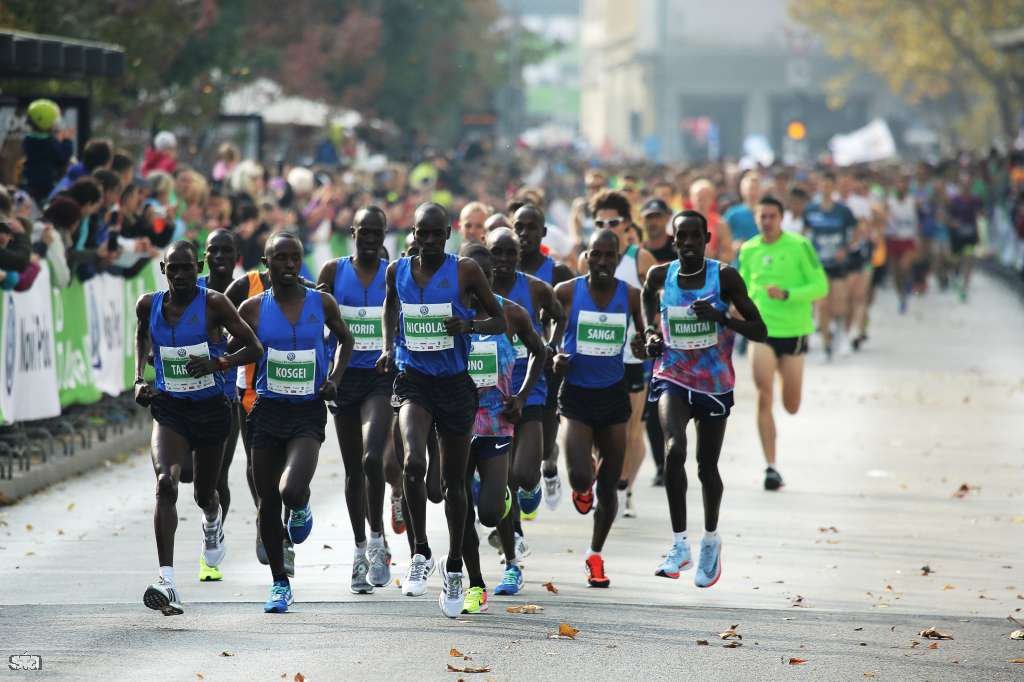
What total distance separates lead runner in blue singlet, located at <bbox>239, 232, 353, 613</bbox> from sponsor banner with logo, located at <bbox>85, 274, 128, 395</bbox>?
599 cm

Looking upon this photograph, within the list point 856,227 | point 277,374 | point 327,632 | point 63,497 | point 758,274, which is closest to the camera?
point 327,632

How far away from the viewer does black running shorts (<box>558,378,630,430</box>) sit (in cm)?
1055

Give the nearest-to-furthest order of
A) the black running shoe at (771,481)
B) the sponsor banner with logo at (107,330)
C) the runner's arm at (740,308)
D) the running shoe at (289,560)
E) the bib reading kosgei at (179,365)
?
the bib reading kosgei at (179,365)
the running shoe at (289,560)
the runner's arm at (740,308)
the black running shoe at (771,481)
the sponsor banner with logo at (107,330)

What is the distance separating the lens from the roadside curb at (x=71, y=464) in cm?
1329

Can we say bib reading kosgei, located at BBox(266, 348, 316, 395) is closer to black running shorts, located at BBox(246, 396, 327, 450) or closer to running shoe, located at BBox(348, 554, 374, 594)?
black running shorts, located at BBox(246, 396, 327, 450)

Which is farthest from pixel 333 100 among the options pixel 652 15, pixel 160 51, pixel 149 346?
pixel 652 15

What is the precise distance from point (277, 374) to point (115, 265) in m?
6.86

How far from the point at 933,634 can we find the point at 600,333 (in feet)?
7.39

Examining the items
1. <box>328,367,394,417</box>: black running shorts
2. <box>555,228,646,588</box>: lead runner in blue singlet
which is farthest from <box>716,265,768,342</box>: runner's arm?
<box>328,367,394,417</box>: black running shorts

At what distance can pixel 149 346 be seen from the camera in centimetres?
990

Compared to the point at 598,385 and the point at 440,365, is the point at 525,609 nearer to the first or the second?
the point at 440,365

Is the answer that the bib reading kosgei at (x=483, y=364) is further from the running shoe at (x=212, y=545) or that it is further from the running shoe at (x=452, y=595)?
the running shoe at (x=212, y=545)

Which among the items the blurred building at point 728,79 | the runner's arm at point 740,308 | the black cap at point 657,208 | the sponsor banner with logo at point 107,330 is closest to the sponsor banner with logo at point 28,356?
the sponsor banner with logo at point 107,330

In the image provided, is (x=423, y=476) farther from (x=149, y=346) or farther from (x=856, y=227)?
(x=856, y=227)
